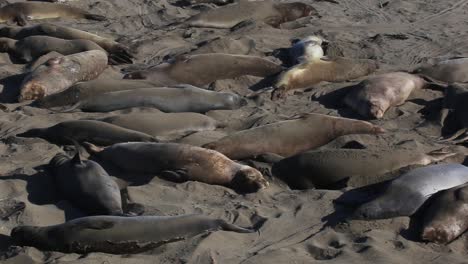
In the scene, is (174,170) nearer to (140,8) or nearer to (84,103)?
(84,103)

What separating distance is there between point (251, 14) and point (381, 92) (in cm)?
Result: 323

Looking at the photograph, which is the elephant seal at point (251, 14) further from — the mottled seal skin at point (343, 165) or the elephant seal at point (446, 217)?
the elephant seal at point (446, 217)

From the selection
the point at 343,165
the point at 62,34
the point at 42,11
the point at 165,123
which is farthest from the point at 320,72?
the point at 42,11

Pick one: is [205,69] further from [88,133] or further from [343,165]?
[343,165]

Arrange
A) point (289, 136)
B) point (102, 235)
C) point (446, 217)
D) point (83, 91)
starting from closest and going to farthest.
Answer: point (102, 235)
point (446, 217)
point (289, 136)
point (83, 91)

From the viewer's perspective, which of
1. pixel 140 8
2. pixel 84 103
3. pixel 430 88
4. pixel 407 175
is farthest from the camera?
pixel 140 8

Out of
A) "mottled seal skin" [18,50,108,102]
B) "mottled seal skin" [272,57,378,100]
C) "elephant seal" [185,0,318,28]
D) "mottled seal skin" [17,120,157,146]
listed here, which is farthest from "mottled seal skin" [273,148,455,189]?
"elephant seal" [185,0,318,28]

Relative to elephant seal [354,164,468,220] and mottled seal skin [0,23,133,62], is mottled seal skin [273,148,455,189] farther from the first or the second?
mottled seal skin [0,23,133,62]

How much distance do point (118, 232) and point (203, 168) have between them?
127 cm

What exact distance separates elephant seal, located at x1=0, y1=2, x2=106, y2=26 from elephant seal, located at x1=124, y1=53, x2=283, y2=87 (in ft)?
7.98

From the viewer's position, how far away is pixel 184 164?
6082 millimetres

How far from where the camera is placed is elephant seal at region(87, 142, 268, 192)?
600cm

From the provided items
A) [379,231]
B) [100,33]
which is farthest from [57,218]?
[100,33]

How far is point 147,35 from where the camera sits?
9.84 metres
